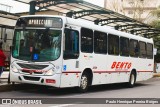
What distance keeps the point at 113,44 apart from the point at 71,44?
4.16 metres

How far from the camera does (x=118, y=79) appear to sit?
18.2 meters

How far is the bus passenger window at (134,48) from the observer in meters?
19.9

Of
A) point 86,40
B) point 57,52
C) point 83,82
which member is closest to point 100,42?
point 86,40

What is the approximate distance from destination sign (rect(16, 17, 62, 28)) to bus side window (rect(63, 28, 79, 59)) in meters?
0.42

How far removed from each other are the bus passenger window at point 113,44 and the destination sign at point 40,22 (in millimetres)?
4159

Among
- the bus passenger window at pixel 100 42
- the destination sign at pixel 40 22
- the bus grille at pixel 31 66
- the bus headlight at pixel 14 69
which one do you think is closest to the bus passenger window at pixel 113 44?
the bus passenger window at pixel 100 42

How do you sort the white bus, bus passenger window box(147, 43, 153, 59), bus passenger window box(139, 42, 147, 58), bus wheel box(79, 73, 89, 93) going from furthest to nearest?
bus passenger window box(147, 43, 153, 59) → bus passenger window box(139, 42, 147, 58) → bus wheel box(79, 73, 89, 93) → the white bus

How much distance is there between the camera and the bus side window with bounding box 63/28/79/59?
528 inches

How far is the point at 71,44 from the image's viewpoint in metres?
13.7

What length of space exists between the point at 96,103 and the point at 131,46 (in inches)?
341

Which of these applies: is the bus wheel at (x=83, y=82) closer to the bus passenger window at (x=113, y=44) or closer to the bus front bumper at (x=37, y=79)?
the bus front bumper at (x=37, y=79)

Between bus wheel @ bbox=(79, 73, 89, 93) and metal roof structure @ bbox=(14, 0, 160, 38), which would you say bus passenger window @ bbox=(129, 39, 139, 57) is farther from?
bus wheel @ bbox=(79, 73, 89, 93)

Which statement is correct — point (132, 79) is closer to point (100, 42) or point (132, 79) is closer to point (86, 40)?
point (100, 42)

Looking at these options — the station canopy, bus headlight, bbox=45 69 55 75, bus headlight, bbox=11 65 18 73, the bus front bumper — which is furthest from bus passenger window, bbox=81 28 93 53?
the station canopy
